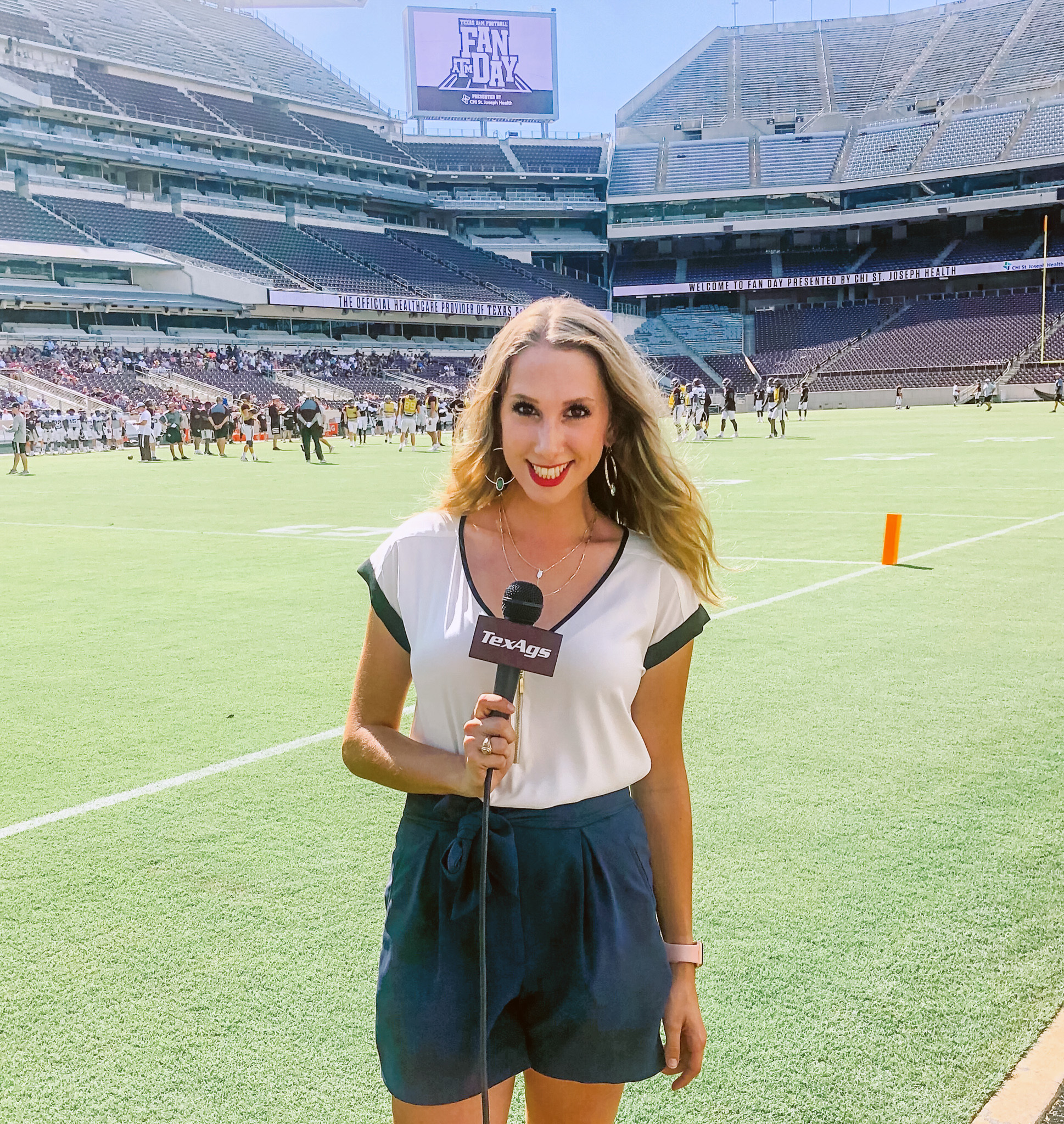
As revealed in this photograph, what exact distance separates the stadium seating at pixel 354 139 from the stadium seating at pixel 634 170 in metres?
15.5

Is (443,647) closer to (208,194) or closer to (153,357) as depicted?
(153,357)

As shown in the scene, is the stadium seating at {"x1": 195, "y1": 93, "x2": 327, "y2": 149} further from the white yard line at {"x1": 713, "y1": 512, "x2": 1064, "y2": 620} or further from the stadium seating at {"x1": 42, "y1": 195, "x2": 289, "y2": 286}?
the white yard line at {"x1": 713, "y1": 512, "x2": 1064, "y2": 620}

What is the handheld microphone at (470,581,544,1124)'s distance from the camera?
188cm

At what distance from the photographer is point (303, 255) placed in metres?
71.8

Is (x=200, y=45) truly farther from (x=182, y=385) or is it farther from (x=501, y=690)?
(x=501, y=690)

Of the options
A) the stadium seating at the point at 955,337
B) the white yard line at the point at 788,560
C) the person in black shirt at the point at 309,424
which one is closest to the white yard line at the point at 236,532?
the white yard line at the point at 788,560

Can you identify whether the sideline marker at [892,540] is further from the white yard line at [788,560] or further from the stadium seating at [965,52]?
the stadium seating at [965,52]

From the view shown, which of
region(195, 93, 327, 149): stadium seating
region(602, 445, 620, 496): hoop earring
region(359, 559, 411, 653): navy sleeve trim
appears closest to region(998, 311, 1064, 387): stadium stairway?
region(195, 93, 327, 149): stadium seating

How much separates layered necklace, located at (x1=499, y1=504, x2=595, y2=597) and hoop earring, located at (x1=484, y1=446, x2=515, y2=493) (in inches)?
1.7

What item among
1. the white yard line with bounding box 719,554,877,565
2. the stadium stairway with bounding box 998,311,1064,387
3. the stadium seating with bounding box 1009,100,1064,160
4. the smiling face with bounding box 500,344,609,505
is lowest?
the white yard line with bounding box 719,554,877,565

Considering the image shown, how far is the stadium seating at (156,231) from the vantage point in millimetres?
62406

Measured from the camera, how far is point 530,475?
2262mm

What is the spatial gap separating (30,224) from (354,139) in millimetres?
30770

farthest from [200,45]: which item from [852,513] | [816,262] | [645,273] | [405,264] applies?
[852,513]
